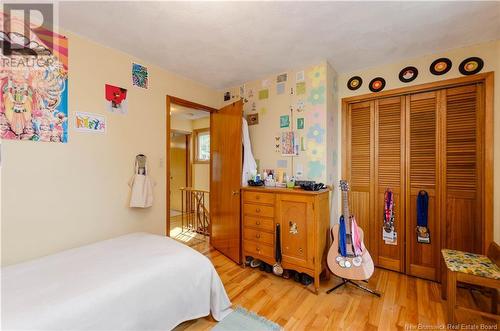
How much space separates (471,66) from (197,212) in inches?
161

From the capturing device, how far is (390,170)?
2.50 m

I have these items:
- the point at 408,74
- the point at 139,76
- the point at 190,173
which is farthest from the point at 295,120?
the point at 190,173

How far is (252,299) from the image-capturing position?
2.00 meters

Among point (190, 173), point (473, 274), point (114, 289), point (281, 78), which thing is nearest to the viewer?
point (114, 289)

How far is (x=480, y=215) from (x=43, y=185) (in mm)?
3902

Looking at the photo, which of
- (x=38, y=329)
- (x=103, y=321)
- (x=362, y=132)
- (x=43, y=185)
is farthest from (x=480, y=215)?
(x=43, y=185)

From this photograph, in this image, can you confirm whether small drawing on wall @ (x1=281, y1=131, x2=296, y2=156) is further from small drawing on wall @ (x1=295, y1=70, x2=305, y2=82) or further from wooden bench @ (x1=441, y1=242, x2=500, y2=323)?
wooden bench @ (x1=441, y1=242, x2=500, y2=323)

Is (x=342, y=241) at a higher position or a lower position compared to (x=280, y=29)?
lower

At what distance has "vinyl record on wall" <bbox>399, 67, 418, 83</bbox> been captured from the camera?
2.31 meters

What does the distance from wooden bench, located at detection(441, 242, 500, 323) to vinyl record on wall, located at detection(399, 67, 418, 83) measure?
5.58ft

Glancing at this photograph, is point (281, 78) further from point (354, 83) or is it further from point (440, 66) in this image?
point (440, 66)

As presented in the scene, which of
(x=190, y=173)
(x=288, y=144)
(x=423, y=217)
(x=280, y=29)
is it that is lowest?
(x=423, y=217)

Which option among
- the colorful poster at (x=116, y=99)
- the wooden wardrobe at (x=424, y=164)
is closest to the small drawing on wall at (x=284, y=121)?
the wooden wardrobe at (x=424, y=164)

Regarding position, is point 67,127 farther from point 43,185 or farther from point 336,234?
point 336,234
